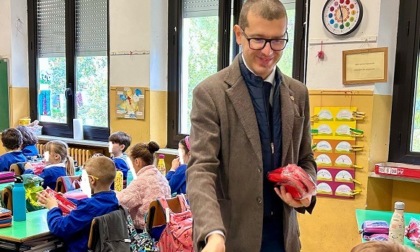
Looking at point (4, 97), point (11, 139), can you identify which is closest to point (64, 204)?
point (11, 139)

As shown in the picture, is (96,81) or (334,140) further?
(96,81)

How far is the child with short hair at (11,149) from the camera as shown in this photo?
13.8ft

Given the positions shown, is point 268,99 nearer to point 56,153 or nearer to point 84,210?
point 84,210

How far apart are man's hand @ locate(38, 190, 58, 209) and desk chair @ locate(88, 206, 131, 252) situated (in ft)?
1.26

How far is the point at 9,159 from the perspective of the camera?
422cm

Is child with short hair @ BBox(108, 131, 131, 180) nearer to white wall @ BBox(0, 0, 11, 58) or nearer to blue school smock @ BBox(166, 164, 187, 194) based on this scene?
blue school smock @ BBox(166, 164, 187, 194)

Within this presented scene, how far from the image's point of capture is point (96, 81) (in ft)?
18.7

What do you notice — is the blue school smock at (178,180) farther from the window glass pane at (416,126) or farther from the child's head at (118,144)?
the window glass pane at (416,126)

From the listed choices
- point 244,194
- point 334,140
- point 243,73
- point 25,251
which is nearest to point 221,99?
point 243,73

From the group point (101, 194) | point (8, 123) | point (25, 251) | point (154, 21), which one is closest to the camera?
point (25, 251)

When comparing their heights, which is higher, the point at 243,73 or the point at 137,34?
the point at 137,34

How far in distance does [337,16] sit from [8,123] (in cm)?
496

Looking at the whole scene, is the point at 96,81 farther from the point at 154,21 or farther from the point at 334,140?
the point at 334,140

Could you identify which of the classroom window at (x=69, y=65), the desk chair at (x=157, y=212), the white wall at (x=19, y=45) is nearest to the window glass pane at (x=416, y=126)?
the desk chair at (x=157, y=212)
